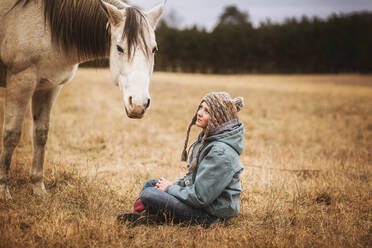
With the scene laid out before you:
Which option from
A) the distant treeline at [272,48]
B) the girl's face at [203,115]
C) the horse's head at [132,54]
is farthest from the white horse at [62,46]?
the distant treeline at [272,48]

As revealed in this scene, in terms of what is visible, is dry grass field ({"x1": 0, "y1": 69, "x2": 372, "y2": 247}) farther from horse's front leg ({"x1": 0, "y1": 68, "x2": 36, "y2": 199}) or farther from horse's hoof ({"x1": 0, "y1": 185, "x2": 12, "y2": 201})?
horse's front leg ({"x1": 0, "y1": 68, "x2": 36, "y2": 199})

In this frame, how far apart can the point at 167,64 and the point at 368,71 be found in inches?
1000

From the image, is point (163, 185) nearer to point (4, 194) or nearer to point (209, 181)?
point (209, 181)

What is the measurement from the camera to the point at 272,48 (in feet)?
125

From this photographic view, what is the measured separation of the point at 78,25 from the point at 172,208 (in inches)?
92.8

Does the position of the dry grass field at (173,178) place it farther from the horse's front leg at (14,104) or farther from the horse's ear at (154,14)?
the horse's ear at (154,14)

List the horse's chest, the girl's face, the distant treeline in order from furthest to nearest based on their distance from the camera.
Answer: the distant treeline, the horse's chest, the girl's face

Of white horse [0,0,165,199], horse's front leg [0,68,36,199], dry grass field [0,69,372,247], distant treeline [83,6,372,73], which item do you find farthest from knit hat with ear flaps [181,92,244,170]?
distant treeline [83,6,372,73]

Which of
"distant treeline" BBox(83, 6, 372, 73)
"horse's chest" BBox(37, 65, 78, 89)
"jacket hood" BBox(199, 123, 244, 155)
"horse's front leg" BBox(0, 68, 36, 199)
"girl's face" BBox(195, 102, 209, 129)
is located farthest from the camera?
"distant treeline" BBox(83, 6, 372, 73)

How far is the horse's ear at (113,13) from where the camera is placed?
118 inches

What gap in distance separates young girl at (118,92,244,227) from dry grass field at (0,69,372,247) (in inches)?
6.3

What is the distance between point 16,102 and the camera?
3.21 metres

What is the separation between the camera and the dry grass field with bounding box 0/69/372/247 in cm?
280

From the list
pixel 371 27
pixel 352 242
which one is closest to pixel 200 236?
pixel 352 242
